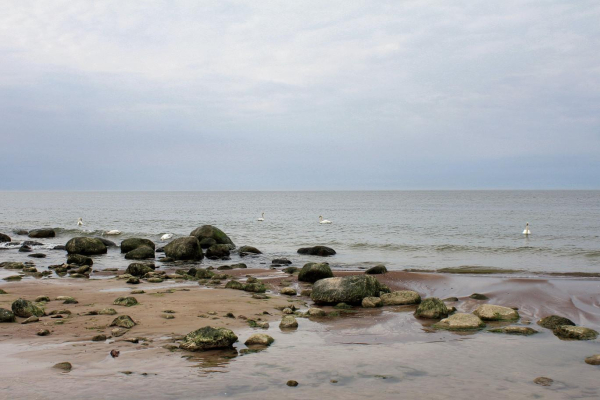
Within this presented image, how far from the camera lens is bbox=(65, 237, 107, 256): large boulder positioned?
26234 millimetres

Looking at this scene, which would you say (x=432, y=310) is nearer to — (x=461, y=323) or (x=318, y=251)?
(x=461, y=323)

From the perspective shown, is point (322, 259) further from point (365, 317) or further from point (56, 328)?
point (56, 328)

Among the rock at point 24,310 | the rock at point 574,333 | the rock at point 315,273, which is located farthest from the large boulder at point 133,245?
the rock at point 574,333

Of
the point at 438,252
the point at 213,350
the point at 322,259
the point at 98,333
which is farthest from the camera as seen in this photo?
the point at 438,252

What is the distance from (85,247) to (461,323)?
22.5 metres

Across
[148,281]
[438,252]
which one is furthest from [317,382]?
A: [438,252]

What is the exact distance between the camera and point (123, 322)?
31.7 ft

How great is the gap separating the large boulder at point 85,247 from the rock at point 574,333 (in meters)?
23.8

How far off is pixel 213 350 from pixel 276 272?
1175cm

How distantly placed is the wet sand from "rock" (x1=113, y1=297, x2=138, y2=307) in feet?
0.71

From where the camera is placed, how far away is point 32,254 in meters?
25.2

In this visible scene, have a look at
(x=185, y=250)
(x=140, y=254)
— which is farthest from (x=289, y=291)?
(x=140, y=254)

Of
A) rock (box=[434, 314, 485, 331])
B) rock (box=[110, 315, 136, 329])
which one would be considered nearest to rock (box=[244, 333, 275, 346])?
rock (box=[110, 315, 136, 329])

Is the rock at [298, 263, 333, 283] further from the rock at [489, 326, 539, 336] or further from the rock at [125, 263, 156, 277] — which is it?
the rock at [489, 326, 539, 336]
